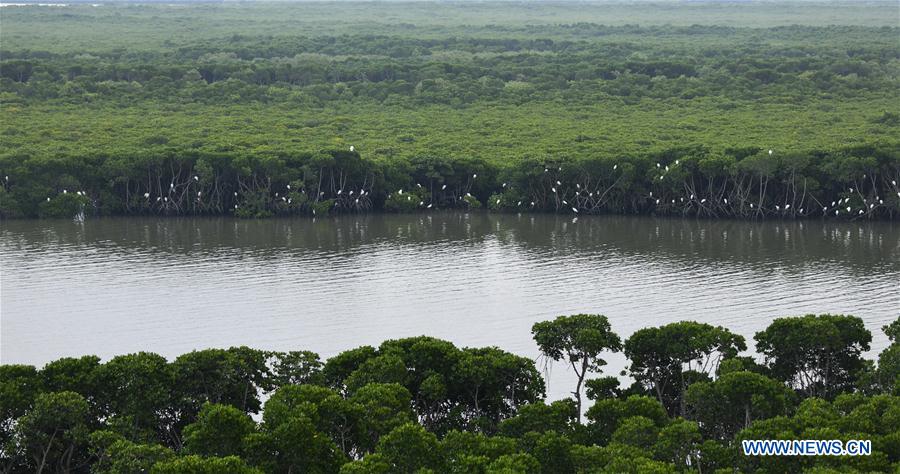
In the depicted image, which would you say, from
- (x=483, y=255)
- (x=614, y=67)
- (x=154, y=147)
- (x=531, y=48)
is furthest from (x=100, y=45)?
(x=483, y=255)

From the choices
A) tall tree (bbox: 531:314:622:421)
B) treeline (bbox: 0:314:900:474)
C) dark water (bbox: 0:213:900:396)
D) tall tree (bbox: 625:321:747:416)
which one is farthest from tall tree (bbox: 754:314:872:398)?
dark water (bbox: 0:213:900:396)

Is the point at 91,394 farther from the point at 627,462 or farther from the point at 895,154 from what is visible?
the point at 895,154

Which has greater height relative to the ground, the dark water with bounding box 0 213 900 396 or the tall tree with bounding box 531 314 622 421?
the tall tree with bounding box 531 314 622 421

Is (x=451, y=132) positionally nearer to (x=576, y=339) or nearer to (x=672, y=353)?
(x=576, y=339)

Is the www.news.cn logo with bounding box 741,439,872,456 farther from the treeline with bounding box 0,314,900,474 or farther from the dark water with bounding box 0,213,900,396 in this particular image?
the dark water with bounding box 0,213,900,396

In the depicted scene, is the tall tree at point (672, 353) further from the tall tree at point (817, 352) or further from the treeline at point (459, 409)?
the tall tree at point (817, 352)
